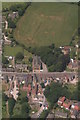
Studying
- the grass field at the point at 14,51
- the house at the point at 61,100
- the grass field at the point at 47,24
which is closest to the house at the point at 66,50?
the grass field at the point at 47,24

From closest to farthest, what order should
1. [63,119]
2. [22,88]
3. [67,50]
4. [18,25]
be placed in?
[63,119], [22,88], [67,50], [18,25]

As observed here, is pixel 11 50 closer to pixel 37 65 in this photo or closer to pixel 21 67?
pixel 21 67

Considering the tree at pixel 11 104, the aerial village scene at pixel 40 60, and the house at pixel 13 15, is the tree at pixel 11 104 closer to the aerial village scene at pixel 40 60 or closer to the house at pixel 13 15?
the aerial village scene at pixel 40 60

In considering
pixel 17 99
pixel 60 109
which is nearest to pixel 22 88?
pixel 17 99

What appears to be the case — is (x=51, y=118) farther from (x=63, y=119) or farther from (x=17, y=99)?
(x=17, y=99)

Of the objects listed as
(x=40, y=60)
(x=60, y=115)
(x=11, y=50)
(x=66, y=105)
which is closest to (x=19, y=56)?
(x=11, y=50)

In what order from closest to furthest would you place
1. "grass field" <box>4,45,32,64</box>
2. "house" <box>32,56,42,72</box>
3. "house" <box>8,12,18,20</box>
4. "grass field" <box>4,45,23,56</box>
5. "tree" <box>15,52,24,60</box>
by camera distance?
"house" <box>32,56,42,72</box>, "tree" <box>15,52,24,60</box>, "grass field" <box>4,45,32,64</box>, "grass field" <box>4,45,23,56</box>, "house" <box>8,12,18,20</box>

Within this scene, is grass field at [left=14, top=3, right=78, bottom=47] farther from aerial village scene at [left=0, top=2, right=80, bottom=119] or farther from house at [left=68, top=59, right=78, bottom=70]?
house at [left=68, top=59, right=78, bottom=70]

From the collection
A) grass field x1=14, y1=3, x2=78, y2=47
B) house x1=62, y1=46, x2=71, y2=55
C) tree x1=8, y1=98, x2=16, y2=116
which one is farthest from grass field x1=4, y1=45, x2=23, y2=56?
tree x1=8, y1=98, x2=16, y2=116
